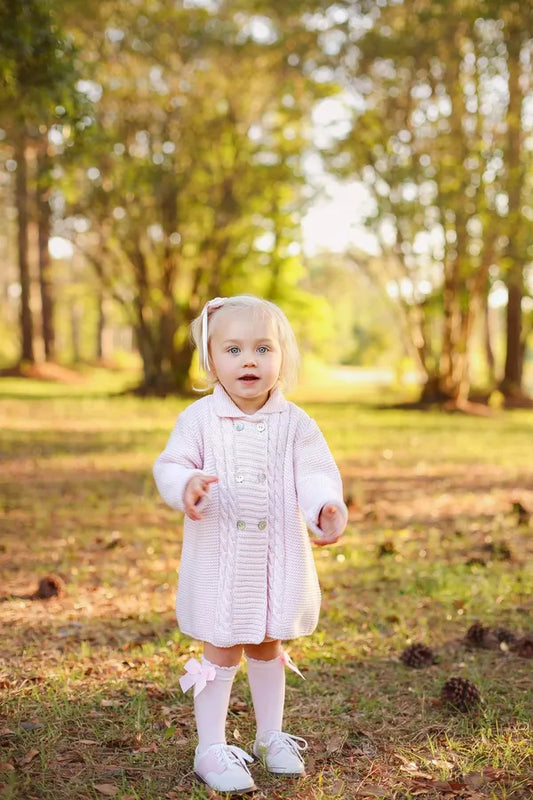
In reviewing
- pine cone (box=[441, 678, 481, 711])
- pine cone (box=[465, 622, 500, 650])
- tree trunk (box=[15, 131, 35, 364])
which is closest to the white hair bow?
pine cone (box=[441, 678, 481, 711])

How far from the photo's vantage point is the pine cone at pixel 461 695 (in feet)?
11.0

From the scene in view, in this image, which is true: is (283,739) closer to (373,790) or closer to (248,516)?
(373,790)

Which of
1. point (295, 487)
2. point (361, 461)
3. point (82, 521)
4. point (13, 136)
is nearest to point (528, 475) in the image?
point (361, 461)

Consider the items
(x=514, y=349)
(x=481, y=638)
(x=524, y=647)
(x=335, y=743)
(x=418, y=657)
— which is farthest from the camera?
(x=514, y=349)

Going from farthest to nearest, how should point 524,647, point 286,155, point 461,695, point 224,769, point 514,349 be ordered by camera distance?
1. point 514,349
2. point 286,155
3. point 524,647
4. point 461,695
5. point 224,769

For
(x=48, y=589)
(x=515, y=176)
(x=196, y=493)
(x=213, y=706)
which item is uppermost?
(x=515, y=176)

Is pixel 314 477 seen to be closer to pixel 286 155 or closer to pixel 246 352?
pixel 246 352

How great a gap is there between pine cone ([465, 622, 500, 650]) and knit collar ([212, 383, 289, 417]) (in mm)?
1893

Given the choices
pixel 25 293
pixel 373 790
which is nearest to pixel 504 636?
pixel 373 790

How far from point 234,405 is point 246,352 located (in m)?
0.20

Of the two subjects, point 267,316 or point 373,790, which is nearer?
point 373,790

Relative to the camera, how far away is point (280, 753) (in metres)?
2.87

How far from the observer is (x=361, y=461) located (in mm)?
10305

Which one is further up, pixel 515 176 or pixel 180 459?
pixel 515 176
